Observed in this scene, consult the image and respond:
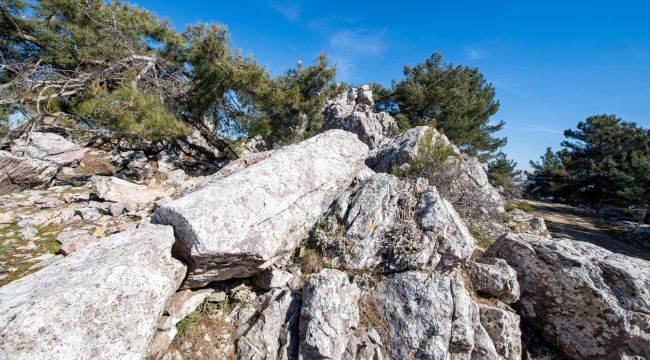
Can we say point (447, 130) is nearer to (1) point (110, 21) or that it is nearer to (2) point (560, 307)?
(2) point (560, 307)

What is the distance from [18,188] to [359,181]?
457 inches

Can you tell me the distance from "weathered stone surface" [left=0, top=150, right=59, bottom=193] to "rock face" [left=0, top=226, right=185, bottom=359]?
24.4ft

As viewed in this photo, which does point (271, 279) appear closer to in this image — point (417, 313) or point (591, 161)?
point (417, 313)

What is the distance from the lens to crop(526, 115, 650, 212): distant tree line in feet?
87.7

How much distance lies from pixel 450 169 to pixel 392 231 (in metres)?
5.76

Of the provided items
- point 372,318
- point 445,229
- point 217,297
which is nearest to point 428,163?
point 445,229

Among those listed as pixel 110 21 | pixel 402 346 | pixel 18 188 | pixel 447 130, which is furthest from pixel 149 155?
pixel 447 130

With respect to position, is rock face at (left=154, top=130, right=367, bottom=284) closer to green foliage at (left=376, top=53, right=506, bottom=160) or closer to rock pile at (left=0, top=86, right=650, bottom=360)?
rock pile at (left=0, top=86, right=650, bottom=360)

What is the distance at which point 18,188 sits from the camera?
856cm

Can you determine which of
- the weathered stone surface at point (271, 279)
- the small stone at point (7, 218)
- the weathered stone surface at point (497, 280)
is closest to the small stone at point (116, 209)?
the small stone at point (7, 218)

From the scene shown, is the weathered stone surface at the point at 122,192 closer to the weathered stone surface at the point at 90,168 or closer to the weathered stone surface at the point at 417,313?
the weathered stone surface at the point at 90,168

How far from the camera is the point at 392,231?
→ 21.3 ft

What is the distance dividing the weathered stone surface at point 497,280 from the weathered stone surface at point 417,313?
1260mm

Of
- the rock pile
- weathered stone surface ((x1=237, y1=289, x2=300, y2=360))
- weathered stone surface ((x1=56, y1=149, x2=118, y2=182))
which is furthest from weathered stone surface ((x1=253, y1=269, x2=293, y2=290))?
weathered stone surface ((x1=56, y1=149, x2=118, y2=182))
